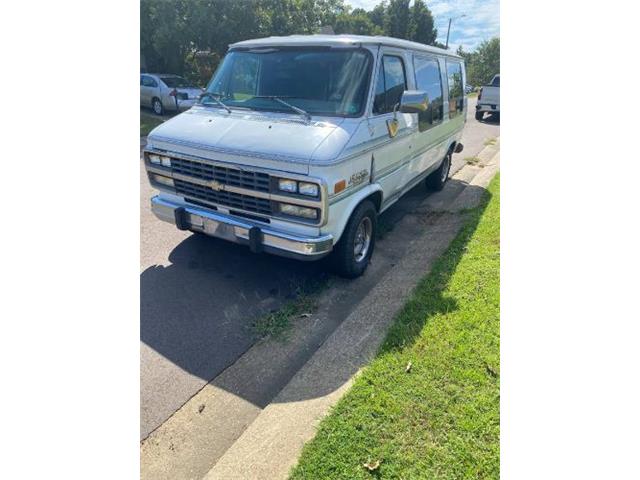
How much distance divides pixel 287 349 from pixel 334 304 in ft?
2.48

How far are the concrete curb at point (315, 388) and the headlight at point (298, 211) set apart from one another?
89cm

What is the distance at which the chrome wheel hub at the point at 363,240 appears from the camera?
440cm

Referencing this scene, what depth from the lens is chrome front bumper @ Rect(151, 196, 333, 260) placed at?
11.9 ft

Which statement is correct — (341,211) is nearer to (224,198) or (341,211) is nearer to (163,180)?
(224,198)

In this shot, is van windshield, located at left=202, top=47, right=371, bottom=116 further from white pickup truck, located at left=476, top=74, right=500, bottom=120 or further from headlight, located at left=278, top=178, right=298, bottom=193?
white pickup truck, located at left=476, top=74, right=500, bottom=120

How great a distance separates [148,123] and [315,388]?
1255 cm

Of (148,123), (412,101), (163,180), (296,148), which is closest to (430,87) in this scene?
(412,101)

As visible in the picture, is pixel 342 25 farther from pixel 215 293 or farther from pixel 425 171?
pixel 215 293

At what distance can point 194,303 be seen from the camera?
153 inches

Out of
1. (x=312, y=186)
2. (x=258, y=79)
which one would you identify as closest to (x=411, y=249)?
(x=312, y=186)

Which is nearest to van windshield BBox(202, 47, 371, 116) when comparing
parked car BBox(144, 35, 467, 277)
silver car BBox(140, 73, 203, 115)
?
parked car BBox(144, 35, 467, 277)

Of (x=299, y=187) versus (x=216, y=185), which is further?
(x=216, y=185)

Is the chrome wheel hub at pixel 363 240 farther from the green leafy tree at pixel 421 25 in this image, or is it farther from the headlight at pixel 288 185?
the green leafy tree at pixel 421 25

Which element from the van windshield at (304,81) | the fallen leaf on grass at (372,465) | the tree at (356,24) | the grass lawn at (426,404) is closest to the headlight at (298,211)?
the van windshield at (304,81)
